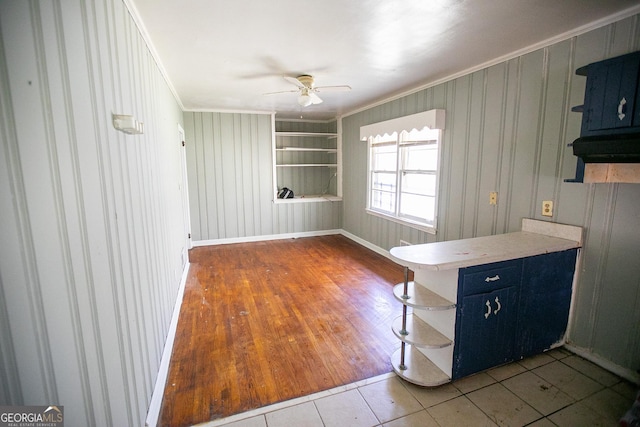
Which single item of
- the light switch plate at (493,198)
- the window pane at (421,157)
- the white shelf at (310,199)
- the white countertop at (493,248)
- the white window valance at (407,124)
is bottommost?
the white shelf at (310,199)

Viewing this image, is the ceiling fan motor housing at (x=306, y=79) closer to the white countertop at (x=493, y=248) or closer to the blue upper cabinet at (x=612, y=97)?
the white countertop at (x=493, y=248)

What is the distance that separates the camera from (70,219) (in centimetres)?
105

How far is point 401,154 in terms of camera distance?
4242mm

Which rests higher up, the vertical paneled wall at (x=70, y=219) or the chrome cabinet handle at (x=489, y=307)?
the vertical paneled wall at (x=70, y=219)

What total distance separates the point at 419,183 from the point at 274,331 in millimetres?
2595

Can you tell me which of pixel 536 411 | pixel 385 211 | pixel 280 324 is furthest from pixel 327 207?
pixel 536 411

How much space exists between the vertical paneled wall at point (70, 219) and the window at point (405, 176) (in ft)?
10.5

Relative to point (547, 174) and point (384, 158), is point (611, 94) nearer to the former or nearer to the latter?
point (547, 174)

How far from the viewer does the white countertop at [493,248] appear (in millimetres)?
1875

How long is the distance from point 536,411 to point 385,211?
3210 millimetres

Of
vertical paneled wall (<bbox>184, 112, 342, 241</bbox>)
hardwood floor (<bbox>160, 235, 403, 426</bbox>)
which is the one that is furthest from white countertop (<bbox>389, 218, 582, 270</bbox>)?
vertical paneled wall (<bbox>184, 112, 342, 241</bbox>)

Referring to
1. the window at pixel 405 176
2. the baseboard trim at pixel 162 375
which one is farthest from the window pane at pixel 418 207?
the baseboard trim at pixel 162 375

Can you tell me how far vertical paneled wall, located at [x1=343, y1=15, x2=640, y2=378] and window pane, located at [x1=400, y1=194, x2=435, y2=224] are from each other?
0.86ft

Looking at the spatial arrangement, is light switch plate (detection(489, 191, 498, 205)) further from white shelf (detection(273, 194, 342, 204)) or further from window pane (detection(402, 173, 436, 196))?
white shelf (detection(273, 194, 342, 204))
